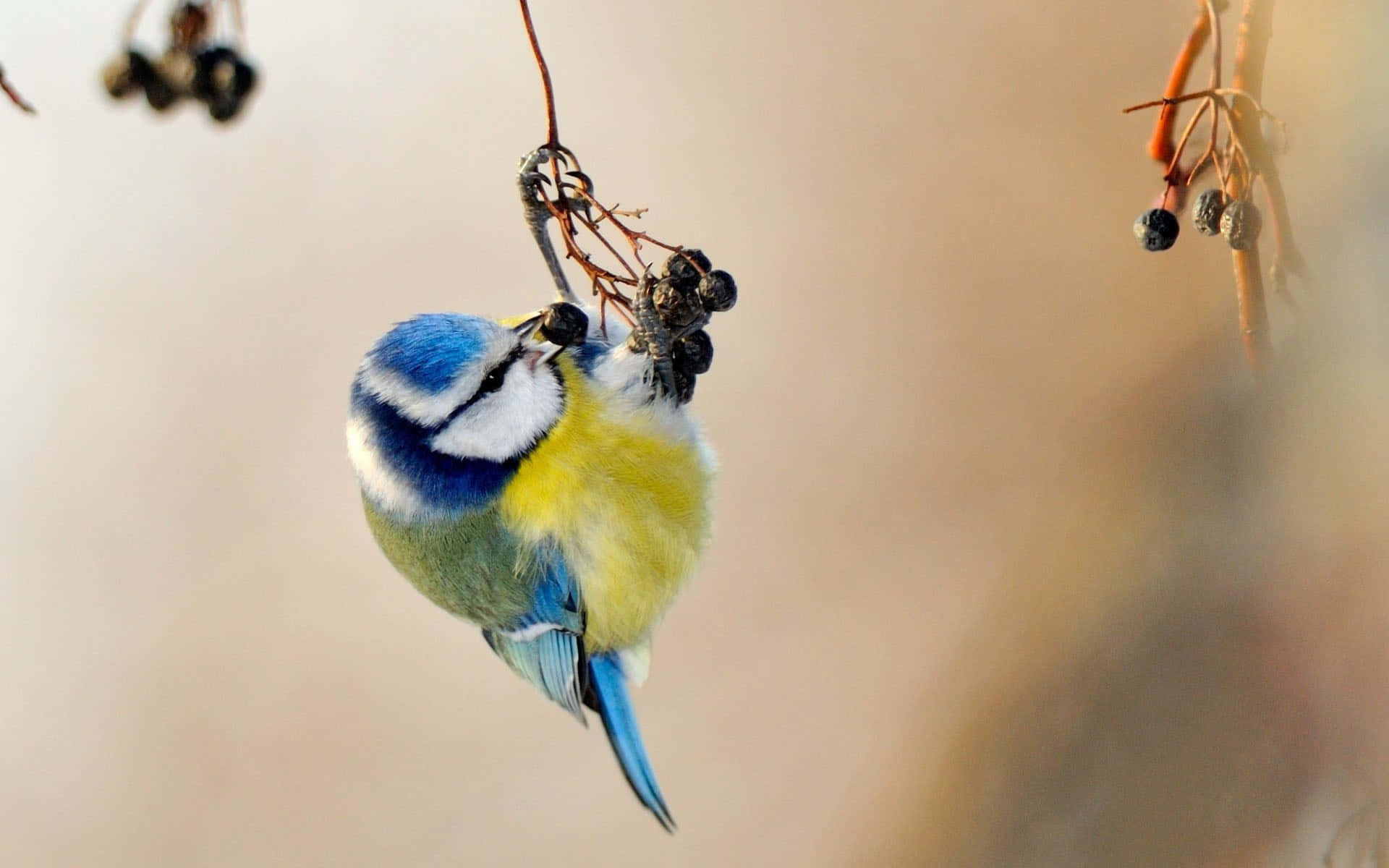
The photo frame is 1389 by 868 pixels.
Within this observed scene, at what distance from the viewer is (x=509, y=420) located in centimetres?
128

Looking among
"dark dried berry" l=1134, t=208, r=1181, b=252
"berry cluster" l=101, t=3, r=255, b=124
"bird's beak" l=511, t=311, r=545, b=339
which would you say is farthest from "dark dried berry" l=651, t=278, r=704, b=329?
"berry cluster" l=101, t=3, r=255, b=124

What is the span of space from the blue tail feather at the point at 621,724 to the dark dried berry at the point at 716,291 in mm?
648

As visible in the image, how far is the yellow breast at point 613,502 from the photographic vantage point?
4.23 feet

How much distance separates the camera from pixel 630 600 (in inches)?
56.0

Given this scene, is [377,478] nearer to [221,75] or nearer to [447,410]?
[447,410]

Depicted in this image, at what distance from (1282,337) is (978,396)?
141 centimetres

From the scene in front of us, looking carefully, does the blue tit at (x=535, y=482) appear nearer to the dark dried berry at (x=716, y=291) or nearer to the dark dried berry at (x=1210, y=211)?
the dark dried berry at (x=716, y=291)

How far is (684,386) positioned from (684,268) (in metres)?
0.24

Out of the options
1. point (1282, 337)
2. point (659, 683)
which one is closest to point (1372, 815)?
point (1282, 337)

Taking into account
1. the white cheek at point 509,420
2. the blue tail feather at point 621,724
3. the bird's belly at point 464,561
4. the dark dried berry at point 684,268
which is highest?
the dark dried berry at point 684,268

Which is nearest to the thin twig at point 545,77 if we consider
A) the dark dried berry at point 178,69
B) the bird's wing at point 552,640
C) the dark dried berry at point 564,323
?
the dark dried berry at point 564,323

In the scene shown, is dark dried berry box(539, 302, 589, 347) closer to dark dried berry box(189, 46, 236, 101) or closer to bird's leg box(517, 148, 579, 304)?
bird's leg box(517, 148, 579, 304)

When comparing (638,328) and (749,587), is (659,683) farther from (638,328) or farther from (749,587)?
(638,328)

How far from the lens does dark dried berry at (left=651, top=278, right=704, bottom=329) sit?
1.01 metres
